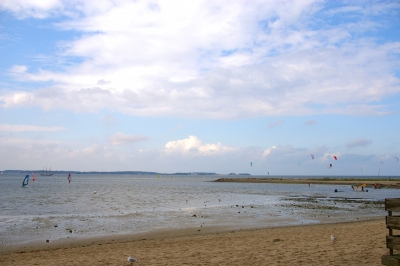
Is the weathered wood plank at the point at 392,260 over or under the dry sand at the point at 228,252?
over

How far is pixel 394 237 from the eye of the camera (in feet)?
19.6

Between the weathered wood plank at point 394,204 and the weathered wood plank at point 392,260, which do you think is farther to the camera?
the weathered wood plank at point 394,204

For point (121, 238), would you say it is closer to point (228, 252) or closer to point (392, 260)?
point (228, 252)

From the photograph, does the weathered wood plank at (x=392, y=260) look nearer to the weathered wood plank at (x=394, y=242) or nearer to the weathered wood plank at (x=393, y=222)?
the weathered wood plank at (x=394, y=242)

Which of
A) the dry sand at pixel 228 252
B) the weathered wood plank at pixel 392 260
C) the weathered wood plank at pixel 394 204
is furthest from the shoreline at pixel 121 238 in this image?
the weathered wood plank at pixel 394 204

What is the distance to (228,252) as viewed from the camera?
478 inches

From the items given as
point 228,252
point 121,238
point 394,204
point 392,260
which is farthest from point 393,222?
point 121,238

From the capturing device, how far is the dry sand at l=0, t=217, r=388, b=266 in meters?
10.5

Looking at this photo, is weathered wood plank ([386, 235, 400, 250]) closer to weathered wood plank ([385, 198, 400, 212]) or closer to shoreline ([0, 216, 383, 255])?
weathered wood plank ([385, 198, 400, 212])

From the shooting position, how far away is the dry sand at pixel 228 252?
10516mm

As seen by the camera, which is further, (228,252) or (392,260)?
(228,252)

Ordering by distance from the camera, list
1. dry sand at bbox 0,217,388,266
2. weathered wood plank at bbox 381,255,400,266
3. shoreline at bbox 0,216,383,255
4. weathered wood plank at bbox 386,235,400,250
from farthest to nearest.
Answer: shoreline at bbox 0,216,383,255, dry sand at bbox 0,217,388,266, weathered wood plank at bbox 386,235,400,250, weathered wood plank at bbox 381,255,400,266

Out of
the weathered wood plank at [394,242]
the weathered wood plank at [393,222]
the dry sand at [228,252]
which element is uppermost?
the weathered wood plank at [393,222]

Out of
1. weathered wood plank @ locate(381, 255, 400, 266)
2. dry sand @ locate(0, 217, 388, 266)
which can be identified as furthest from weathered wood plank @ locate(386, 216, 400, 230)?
dry sand @ locate(0, 217, 388, 266)
